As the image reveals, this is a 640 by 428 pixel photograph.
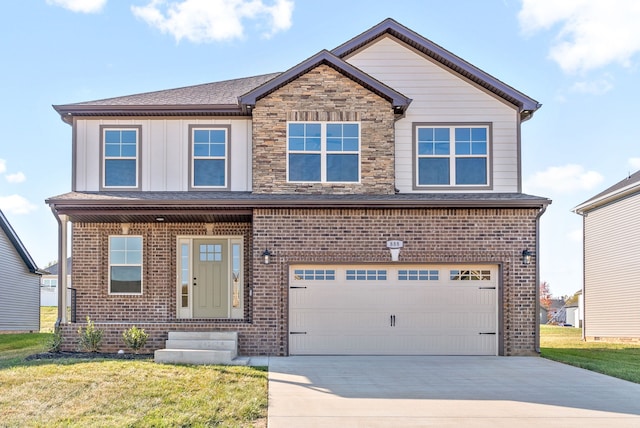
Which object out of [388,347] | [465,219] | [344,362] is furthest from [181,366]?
[465,219]

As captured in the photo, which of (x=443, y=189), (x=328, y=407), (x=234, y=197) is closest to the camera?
(x=328, y=407)

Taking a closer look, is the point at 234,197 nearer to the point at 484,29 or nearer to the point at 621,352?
the point at 484,29

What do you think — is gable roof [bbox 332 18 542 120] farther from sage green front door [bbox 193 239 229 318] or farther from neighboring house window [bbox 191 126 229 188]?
sage green front door [bbox 193 239 229 318]

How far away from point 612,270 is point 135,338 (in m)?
17.1

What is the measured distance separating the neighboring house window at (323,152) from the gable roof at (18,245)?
13844mm

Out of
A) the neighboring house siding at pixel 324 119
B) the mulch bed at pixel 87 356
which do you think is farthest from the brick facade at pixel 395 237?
the mulch bed at pixel 87 356

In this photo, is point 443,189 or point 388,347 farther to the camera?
point 443,189

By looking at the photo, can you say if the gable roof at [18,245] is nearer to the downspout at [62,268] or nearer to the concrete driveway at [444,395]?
the downspout at [62,268]

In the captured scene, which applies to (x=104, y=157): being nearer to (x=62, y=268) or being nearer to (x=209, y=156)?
(x=209, y=156)

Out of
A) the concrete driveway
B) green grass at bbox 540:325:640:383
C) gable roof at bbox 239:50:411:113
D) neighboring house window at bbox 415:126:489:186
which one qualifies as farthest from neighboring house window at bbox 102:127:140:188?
green grass at bbox 540:325:640:383

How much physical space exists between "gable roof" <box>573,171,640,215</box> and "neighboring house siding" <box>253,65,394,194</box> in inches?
411

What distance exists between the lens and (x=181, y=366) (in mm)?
10383

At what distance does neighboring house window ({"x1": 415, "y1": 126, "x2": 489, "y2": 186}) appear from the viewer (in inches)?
547

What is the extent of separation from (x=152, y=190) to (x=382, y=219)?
5596mm
